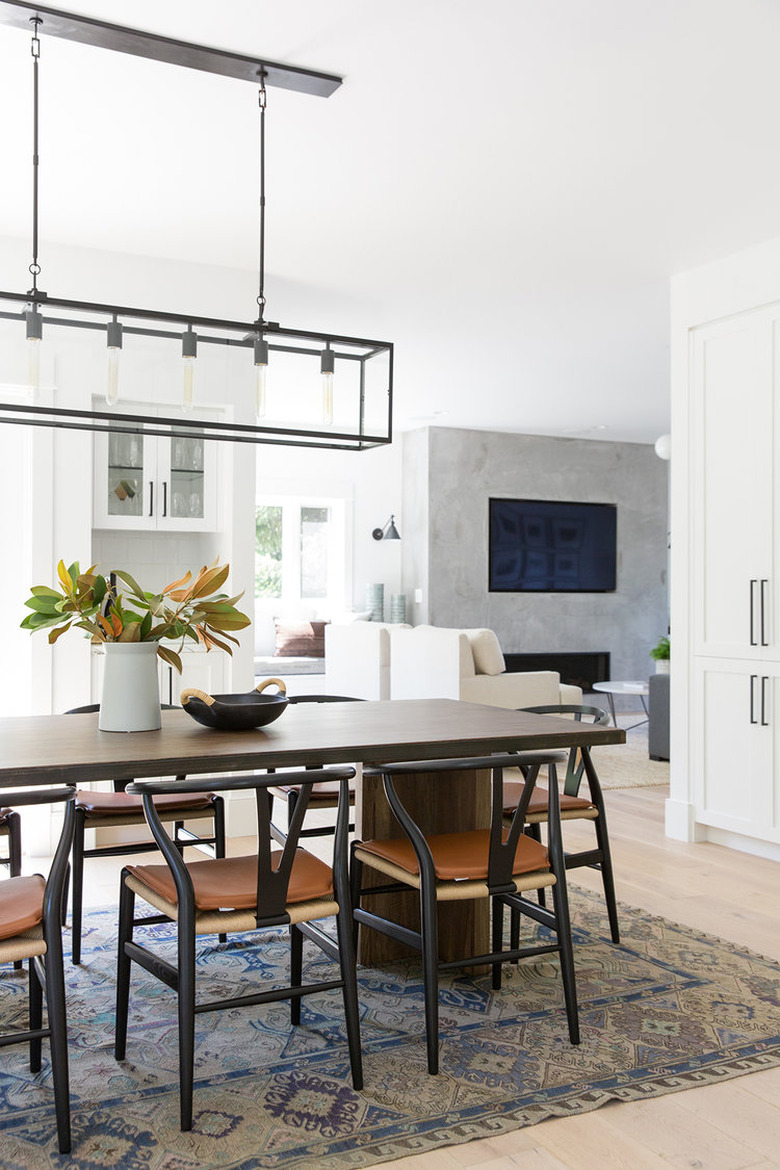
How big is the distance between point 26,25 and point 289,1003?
9.15 feet

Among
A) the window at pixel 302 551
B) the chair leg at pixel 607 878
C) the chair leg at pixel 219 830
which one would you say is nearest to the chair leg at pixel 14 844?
the chair leg at pixel 219 830

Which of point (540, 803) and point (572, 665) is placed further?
point (572, 665)

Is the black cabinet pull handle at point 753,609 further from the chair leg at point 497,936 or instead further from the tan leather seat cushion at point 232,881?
the tan leather seat cushion at point 232,881

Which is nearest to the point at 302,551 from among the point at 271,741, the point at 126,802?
the point at 126,802

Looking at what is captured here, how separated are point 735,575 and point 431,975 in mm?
2834

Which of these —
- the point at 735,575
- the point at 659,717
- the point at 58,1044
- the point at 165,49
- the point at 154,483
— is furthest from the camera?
the point at 659,717

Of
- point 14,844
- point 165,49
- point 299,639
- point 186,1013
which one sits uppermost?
point 165,49

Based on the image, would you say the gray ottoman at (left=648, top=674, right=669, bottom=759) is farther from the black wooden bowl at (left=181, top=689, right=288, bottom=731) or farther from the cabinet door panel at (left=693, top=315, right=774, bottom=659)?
the black wooden bowl at (left=181, top=689, right=288, bottom=731)

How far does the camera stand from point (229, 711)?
285 centimetres

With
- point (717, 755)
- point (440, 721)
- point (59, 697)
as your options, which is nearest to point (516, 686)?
point (717, 755)

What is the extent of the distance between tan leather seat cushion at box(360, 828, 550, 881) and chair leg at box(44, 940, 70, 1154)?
2.92 feet

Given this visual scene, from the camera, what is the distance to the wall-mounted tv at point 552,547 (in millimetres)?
10203

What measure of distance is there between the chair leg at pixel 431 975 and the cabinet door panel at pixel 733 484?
2.59 meters

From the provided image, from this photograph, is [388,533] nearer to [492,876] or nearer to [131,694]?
[131,694]
